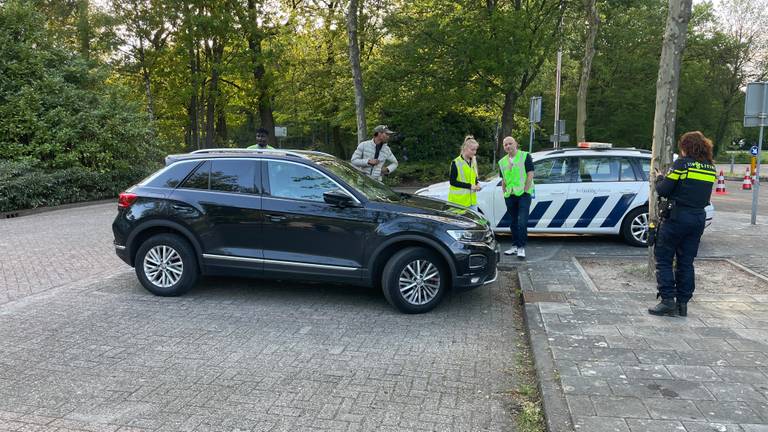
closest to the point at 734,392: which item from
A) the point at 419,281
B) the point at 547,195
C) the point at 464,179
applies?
the point at 419,281

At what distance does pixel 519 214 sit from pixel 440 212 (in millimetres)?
2537

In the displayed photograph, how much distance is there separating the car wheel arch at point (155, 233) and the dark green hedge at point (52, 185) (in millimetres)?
9936

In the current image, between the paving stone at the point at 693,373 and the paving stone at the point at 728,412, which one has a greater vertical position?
the paving stone at the point at 728,412

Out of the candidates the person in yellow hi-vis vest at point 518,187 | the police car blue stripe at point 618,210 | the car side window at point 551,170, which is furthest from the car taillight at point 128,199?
the police car blue stripe at point 618,210

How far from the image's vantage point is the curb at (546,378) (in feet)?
11.1

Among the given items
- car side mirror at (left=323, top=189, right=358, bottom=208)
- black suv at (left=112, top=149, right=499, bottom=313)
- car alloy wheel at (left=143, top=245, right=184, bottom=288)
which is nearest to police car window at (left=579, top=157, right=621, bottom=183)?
black suv at (left=112, top=149, right=499, bottom=313)

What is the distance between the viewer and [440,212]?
591 centimetres

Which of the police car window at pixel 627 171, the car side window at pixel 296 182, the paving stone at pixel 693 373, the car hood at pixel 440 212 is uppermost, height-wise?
the car side window at pixel 296 182

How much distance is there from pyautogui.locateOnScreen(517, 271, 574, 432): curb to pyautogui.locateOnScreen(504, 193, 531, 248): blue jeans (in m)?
2.54

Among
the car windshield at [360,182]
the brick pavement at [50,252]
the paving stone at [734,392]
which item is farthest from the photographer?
the brick pavement at [50,252]

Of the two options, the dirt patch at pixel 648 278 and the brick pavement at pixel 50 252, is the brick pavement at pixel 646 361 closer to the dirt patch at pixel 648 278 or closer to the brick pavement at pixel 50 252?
the dirt patch at pixel 648 278

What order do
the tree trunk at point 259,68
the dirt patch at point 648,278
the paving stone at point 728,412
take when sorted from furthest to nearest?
1. the tree trunk at point 259,68
2. the dirt patch at point 648,278
3. the paving stone at point 728,412

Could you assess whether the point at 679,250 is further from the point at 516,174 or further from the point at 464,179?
the point at 464,179

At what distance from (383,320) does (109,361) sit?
2.44 metres
